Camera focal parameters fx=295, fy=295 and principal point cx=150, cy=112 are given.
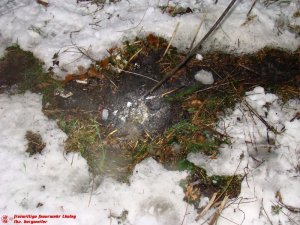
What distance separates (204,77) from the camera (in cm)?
261

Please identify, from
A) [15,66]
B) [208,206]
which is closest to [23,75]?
[15,66]

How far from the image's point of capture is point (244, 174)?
7.34 ft

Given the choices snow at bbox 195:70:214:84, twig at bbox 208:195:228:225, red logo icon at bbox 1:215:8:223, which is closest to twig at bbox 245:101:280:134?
snow at bbox 195:70:214:84

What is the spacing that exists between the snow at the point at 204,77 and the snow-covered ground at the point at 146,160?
0.30 m

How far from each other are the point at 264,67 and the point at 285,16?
576mm

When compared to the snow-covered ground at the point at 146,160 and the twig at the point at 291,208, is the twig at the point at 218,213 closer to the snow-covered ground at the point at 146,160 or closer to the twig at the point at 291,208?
the snow-covered ground at the point at 146,160

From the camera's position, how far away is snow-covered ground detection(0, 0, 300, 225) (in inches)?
85.5

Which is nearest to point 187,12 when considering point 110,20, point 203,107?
point 110,20

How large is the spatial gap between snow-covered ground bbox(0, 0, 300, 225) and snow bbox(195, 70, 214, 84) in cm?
30

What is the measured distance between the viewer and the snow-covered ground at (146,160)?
2172mm

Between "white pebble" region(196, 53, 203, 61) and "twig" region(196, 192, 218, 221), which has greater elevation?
"white pebble" region(196, 53, 203, 61)

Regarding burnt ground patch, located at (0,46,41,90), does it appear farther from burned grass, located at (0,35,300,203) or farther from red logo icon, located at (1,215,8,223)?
red logo icon, located at (1,215,8,223)

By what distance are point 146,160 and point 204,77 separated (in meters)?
0.90

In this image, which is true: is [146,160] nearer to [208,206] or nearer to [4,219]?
[208,206]
